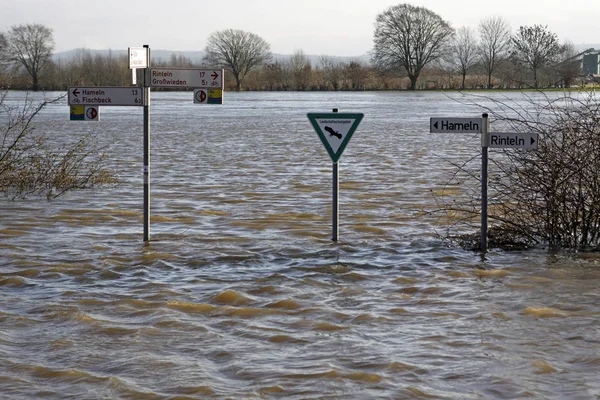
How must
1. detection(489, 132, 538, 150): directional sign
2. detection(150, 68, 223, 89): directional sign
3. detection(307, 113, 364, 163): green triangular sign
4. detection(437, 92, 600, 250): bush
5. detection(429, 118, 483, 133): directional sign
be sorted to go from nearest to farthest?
detection(489, 132, 538, 150): directional sign
detection(429, 118, 483, 133): directional sign
detection(437, 92, 600, 250): bush
detection(150, 68, 223, 89): directional sign
detection(307, 113, 364, 163): green triangular sign

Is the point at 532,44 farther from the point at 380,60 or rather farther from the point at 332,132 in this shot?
the point at 332,132

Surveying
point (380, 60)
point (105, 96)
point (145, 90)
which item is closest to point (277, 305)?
point (145, 90)

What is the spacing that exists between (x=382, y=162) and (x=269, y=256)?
12.8 metres

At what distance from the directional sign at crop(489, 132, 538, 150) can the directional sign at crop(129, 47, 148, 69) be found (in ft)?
12.5

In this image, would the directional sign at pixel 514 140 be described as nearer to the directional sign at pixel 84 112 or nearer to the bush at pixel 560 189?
the bush at pixel 560 189

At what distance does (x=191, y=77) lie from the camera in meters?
10.7

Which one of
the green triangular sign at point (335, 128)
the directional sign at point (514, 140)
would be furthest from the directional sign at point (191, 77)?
the directional sign at point (514, 140)

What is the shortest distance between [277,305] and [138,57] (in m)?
3.50

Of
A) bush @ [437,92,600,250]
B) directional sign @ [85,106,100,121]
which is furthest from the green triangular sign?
directional sign @ [85,106,100,121]

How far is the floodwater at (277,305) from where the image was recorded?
6.46 meters

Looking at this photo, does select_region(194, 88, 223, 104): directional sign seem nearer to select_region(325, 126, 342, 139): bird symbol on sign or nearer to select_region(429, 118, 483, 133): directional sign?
select_region(325, 126, 342, 139): bird symbol on sign

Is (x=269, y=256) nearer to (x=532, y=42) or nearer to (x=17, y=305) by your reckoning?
(x=17, y=305)

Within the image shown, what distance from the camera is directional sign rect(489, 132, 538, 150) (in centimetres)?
998

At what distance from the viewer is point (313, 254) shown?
1110cm
